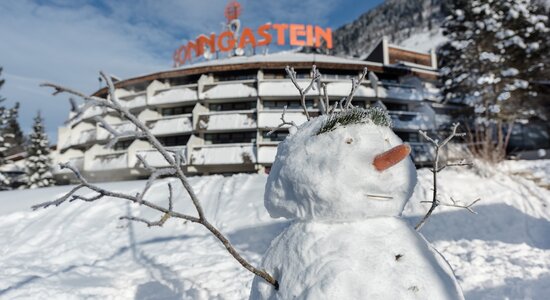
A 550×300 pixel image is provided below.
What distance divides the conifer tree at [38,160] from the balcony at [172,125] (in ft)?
40.2

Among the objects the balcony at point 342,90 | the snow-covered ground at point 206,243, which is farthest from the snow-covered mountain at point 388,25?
the snow-covered ground at point 206,243

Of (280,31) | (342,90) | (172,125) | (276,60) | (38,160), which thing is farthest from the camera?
(280,31)

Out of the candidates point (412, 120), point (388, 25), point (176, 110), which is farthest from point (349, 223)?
point (388, 25)

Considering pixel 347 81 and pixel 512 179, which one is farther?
pixel 347 81

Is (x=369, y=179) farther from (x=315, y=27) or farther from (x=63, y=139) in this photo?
(x=63, y=139)

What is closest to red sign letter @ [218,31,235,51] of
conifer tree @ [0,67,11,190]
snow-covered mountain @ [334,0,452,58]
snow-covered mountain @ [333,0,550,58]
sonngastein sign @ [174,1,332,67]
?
sonngastein sign @ [174,1,332,67]

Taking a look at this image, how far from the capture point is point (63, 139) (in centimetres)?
2941

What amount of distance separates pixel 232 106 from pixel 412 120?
1281 cm

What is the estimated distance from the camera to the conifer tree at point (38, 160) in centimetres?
2755

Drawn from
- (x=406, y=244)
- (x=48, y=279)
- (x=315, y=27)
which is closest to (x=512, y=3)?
(x=315, y=27)

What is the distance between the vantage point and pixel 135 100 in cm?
2486

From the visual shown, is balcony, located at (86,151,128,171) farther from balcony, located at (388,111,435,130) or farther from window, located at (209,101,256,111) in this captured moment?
balcony, located at (388,111,435,130)

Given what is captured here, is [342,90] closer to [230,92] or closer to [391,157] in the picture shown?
[230,92]

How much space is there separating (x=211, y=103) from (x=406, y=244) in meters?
23.5
